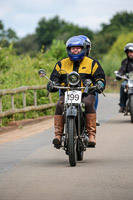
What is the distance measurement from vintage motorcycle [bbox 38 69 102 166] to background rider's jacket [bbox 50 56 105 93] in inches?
8.6

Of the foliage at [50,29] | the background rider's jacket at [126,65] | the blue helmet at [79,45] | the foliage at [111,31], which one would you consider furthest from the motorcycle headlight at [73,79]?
the foliage at [50,29]

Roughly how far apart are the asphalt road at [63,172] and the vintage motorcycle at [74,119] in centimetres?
25

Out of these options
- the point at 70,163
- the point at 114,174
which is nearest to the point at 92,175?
the point at 114,174

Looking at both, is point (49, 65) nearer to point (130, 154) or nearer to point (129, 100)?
point (129, 100)

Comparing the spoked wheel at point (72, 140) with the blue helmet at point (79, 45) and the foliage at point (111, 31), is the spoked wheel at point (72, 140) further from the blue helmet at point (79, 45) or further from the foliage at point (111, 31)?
the foliage at point (111, 31)

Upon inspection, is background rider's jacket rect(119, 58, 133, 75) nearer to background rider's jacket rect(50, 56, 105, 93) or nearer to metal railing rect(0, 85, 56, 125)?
metal railing rect(0, 85, 56, 125)

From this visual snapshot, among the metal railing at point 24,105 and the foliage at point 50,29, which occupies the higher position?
the foliage at point 50,29

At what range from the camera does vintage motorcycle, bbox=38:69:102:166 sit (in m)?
8.75

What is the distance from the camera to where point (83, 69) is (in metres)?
9.55

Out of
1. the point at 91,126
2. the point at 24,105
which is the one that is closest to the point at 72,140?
the point at 91,126

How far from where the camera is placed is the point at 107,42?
11625cm

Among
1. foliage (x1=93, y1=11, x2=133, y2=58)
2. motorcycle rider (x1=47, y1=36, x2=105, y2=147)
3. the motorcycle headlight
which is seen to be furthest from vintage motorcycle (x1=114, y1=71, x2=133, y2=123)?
foliage (x1=93, y1=11, x2=133, y2=58)

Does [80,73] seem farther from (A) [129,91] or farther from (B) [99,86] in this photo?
(A) [129,91]

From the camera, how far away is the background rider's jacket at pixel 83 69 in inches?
376
